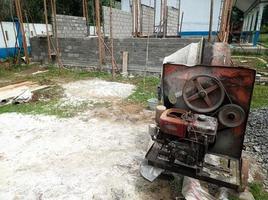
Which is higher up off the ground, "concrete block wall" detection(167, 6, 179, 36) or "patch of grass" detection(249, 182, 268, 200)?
"concrete block wall" detection(167, 6, 179, 36)

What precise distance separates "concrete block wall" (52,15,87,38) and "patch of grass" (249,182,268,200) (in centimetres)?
794

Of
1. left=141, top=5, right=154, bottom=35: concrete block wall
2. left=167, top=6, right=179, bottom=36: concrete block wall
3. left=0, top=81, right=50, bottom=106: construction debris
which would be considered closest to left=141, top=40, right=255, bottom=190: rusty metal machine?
left=0, top=81, right=50, bottom=106: construction debris

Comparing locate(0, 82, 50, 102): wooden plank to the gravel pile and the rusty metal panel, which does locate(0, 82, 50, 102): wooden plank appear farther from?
the gravel pile

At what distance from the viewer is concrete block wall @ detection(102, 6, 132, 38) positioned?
762 cm

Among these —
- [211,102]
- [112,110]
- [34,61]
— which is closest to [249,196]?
[211,102]

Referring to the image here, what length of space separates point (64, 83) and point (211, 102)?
205 inches

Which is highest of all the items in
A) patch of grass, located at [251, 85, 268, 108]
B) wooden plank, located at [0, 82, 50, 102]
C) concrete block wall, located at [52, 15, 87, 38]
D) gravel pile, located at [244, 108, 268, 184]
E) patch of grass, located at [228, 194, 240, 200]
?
concrete block wall, located at [52, 15, 87, 38]

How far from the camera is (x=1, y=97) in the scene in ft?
16.6

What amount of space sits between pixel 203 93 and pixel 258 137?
1.74 m

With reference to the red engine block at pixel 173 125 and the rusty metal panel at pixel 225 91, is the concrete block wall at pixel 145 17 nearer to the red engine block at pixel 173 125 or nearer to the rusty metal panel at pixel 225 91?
the rusty metal panel at pixel 225 91

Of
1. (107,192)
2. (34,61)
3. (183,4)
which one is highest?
(183,4)

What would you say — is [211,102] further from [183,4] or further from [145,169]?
[183,4]

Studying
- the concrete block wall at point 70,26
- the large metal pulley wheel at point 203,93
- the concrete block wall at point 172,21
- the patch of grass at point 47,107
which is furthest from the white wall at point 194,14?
the large metal pulley wheel at point 203,93

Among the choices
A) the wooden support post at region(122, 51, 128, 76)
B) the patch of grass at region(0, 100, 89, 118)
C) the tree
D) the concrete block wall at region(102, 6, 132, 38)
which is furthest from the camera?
the tree
